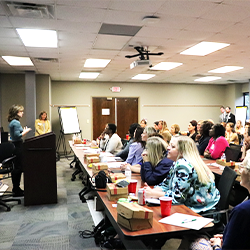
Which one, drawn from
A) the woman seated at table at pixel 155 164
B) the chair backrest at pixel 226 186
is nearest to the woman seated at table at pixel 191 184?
the chair backrest at pixel 226 186

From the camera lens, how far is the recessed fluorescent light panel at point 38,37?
4.26m

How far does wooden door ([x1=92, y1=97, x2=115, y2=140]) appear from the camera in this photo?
413 inches

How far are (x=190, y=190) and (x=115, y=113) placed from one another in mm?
8858

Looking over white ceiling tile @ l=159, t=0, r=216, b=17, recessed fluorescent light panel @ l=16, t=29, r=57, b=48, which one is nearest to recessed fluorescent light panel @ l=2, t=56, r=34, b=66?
recessed fluorescent light panel @ l=16, t=29, r=57, b=48

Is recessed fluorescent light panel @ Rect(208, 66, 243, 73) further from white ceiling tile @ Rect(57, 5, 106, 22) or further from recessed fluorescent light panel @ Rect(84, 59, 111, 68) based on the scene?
white ceiling tile @ Rect(57, 5, 106, 22)

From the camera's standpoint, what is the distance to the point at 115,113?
1080 centimetres

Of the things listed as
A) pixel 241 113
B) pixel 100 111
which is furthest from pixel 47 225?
pixel 241 113

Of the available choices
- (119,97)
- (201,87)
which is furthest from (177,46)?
(201,87)

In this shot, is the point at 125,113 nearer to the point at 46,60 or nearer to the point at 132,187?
the point at 46,60

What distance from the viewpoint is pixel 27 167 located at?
3951 millimetres

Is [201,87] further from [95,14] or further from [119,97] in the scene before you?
[95,14]

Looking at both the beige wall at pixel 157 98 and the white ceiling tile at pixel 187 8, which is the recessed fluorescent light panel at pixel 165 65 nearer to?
the beige wall at pixel 157 98

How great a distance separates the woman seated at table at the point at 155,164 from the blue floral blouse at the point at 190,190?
18.4 inches

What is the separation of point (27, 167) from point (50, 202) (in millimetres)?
693
